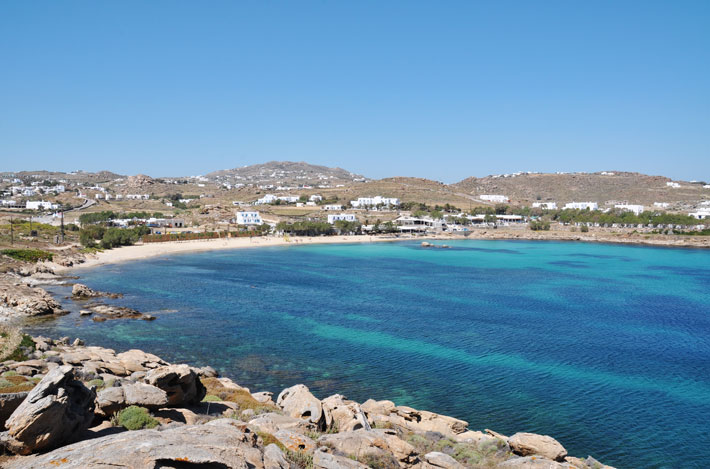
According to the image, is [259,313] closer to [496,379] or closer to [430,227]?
[496,379]

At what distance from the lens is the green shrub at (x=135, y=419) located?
10.3 m

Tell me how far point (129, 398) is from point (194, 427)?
3.74 meters

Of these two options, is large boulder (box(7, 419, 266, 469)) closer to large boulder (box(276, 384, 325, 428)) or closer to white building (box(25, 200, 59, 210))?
large boulder (box(276, 384, 325, 428))

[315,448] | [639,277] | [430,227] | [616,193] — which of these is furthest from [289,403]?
[616,193]

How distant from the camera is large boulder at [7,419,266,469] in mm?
7121

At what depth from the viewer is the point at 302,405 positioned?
47.1ft

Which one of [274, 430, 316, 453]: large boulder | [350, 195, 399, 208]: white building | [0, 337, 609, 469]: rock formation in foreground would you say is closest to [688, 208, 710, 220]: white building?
[350, 195, 399, 208]: white building

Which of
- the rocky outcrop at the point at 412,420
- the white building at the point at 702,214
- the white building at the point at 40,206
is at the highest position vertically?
the white building at the point at 702,214

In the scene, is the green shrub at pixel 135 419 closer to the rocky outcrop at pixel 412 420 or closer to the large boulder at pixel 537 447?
the rocky outcrop at pixel 412 420

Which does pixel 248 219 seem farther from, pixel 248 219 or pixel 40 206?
pixel 40 206

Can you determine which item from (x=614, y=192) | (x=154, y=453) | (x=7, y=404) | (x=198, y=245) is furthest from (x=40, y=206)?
(x=614, y=192)

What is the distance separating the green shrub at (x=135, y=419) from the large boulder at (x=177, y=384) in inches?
66.3

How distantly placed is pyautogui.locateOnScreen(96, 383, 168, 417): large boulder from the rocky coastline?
0.03 metres

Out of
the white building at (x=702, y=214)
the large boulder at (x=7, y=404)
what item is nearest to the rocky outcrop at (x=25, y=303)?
the large boulder at (x=7, y=404)
